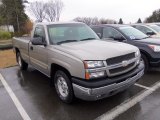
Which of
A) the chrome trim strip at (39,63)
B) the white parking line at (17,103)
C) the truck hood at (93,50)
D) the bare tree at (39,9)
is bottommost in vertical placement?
the white parking line at (17,103)

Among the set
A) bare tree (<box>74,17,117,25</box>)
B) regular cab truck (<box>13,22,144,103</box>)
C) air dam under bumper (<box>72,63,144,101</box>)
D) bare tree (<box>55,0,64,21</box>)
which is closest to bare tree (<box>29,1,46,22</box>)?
bare tree (<box>55,0,64,21</box>)

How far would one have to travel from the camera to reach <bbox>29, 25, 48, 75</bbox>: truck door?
17.2 ft

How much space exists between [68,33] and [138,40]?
8.86 feet

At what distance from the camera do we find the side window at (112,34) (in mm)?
7195

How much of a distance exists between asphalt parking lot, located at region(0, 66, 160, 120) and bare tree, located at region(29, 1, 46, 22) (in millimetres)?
44861

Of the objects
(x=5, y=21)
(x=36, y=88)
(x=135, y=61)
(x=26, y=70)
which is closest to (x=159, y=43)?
(x=135, y=61)

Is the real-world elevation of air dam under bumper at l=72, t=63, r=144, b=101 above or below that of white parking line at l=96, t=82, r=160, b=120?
above

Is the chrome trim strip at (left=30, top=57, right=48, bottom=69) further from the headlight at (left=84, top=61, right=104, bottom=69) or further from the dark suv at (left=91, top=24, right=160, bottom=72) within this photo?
the dark suv at (left=91, top=24, right=160, bottom=72)

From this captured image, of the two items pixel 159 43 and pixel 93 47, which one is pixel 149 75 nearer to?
pixel 159 43

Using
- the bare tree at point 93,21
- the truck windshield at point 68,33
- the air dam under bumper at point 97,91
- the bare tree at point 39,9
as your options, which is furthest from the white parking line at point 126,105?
the bare tree at point 93,21

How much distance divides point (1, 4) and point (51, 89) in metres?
42.7

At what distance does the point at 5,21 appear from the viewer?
44375 mm

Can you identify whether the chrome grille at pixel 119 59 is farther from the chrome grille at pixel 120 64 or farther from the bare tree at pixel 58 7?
the bare tree at pixel 58 7

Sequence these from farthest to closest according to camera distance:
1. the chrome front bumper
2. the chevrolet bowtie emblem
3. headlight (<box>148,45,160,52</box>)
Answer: headlight (<box>148,45,160,52</box>) < the chevrolet bowtie emblem < the chrome front bumper
